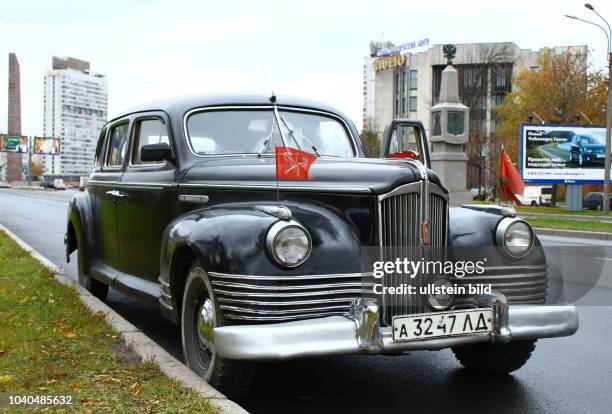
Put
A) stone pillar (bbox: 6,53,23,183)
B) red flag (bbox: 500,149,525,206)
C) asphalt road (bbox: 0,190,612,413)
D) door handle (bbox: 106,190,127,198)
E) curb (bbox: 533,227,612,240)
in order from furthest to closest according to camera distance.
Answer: stone pillar (bbox: 6,53,23,183) < curb (bbox: 533,227,612,240) < door handle (bbox: 106,190,127,198) < red flag (bbox: 500,149,525,206) < asphalt road (bbox: 0,190,612,413)

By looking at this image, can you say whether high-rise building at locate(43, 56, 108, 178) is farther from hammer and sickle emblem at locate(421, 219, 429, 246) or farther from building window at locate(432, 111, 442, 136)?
hammer and sickle emblem at locate(421, 219, 429, 246)

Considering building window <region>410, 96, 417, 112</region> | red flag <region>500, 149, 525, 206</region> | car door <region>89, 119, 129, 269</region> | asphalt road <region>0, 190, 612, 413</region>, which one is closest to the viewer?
asphalt road <region>0, 190, 612, 413</region>

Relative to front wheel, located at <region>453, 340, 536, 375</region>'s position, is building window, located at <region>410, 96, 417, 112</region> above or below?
above

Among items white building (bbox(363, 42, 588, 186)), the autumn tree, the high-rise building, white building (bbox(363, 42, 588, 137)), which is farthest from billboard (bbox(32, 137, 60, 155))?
the autumn tree

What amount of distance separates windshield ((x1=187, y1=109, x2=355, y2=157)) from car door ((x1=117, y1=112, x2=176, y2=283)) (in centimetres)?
27

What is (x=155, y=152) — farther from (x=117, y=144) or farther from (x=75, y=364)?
(x=117, y=144)

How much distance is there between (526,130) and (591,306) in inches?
1215

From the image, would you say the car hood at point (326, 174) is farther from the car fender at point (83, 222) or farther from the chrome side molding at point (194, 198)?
the car fender at point (83, 222)

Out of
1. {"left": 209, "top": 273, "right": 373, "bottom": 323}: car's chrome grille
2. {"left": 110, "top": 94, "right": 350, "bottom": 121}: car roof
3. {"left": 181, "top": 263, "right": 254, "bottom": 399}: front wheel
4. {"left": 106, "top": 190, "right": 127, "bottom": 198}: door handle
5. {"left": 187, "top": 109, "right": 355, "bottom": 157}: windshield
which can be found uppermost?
{"left": 110, "top": 94, "right": 350, "bottom": 121}: car roof

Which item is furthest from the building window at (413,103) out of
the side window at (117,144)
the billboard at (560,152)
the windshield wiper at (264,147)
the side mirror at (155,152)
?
the side mirror at (155,152)

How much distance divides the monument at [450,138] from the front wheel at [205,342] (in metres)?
21.0

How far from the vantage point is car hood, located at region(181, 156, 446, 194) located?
→ 4113mm

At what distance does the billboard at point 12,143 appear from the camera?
99.5 metres

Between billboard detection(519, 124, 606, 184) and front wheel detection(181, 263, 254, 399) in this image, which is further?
billboard detection(519, 124, 606, 184)
